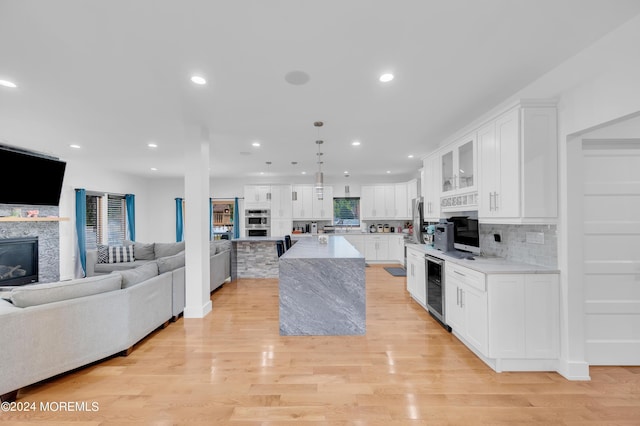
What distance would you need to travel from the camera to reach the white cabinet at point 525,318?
239 cm

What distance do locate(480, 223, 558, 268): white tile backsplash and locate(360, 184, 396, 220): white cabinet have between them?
450cm

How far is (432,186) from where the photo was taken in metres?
4.13

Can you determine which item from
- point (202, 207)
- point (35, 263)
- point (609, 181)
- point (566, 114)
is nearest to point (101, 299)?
point (202, 207)

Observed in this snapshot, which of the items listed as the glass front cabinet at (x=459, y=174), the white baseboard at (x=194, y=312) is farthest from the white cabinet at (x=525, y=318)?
the white baseboard at (x=194, y=312)

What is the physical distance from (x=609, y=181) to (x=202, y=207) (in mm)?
4711

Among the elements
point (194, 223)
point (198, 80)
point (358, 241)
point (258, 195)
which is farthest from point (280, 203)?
point (198, 80)

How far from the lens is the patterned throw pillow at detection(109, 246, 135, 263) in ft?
17.9

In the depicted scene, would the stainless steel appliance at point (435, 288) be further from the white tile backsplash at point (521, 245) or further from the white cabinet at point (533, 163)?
the white cabinet at point (533, 163)

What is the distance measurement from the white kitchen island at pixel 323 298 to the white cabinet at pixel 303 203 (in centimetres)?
502

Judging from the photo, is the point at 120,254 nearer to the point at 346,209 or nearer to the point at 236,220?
the point at 236,220

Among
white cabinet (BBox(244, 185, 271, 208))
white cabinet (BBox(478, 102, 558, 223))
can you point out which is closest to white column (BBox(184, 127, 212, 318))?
white cabinet (BBox(478, 102, 558, 223))

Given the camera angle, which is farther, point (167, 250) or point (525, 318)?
point (167, 250)

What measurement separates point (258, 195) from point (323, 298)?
17.6 feet

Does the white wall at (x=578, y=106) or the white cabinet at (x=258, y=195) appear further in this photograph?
the white cabinet at (x=258, y=195)
